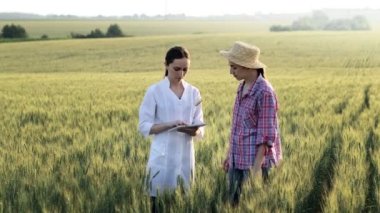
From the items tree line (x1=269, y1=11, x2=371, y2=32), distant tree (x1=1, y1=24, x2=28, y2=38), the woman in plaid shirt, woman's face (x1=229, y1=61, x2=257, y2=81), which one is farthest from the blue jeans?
tree line (x1=269, y1=11, x2=371, y2=32)

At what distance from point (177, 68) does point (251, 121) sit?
22.9 inches

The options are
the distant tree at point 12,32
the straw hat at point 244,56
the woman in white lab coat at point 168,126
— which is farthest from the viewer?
the distant tree at point 12,32

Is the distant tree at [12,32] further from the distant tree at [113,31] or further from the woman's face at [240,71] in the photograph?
the woman's face at [240,71]

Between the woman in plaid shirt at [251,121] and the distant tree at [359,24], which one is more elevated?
the woman in plaid shirt at [251,121]

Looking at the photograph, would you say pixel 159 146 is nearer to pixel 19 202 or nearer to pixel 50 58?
pixel 19 202

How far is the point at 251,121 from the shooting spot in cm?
368

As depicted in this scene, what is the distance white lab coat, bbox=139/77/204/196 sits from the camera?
3766 mm

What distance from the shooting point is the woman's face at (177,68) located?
11.9 ft

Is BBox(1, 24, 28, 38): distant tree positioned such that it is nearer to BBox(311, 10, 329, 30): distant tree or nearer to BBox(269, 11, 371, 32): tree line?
BBox(269, 11, 371, 32): tree line

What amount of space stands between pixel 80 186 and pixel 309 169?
1.60 meters

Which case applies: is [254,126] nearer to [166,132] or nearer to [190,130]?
[190,130]

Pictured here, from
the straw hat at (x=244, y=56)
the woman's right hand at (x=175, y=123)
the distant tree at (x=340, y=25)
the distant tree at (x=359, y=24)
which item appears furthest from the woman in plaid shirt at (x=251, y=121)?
the distant tree at (x=340, y=25)

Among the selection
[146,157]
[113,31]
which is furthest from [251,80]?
[113,31]

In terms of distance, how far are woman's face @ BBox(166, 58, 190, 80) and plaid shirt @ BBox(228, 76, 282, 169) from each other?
0.41 m
